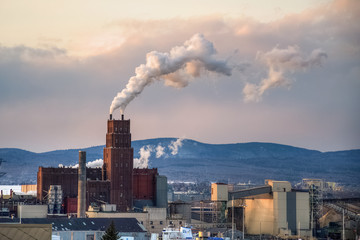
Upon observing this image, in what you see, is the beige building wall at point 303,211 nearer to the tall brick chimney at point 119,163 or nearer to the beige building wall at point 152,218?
the beige building wall at point 152,218

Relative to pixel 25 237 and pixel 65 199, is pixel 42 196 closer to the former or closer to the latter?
pixel 65 199

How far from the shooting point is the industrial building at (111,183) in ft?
461

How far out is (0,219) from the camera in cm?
11081

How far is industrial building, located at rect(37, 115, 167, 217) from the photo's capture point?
140 meters

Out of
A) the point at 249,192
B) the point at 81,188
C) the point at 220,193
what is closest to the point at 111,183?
the point at 81,188

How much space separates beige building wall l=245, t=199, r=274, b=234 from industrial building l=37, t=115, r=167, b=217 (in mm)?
14549

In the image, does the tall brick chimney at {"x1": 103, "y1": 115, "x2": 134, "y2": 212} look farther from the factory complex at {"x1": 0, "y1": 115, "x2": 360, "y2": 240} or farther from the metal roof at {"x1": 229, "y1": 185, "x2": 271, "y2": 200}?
the metal roof at {"x1": 229, "y1": 185, "x2": 271, "y2": 200}

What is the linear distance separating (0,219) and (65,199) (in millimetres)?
31676

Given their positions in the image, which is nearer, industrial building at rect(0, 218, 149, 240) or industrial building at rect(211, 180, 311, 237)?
industrial building at rect(0, 218, 149, 240)

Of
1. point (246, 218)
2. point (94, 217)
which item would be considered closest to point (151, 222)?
point (94, 217)

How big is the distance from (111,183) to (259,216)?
932 inches

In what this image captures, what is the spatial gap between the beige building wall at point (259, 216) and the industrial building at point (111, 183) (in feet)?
47.7

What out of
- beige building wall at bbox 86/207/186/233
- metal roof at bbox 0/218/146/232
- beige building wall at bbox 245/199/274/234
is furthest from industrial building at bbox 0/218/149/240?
beige building wall at bbox 245/199/274/234

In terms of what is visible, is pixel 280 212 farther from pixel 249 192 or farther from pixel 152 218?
pixel 152 218
